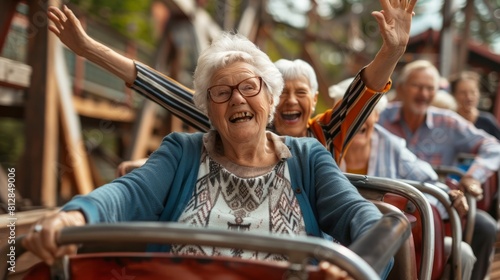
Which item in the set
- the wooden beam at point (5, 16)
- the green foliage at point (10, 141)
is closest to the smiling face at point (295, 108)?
the wooden beam at point (5, 16)

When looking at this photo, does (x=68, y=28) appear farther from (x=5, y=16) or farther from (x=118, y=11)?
(x=118, y=11)

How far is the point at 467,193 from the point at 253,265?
2062 mm

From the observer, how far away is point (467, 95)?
4.72 m

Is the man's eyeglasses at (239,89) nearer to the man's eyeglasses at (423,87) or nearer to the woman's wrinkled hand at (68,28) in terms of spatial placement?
the woman's wrinkled hand at (68,28)

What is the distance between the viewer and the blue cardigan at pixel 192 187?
1.71m

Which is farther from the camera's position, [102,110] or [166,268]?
[102,110]

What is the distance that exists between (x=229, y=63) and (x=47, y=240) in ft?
2.79

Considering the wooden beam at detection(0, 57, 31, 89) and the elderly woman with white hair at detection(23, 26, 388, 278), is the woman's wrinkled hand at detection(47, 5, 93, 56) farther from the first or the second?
the wooden beam at detection(0, 57, 31, 89)

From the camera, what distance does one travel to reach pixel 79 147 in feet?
15.0

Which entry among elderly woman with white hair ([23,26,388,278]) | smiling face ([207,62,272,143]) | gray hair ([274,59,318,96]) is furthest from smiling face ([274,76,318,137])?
smiling face ([207,62,272,143])

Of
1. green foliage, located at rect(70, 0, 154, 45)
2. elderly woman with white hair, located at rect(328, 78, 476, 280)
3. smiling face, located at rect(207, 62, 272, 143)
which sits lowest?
elderly woman with white hair, located at rect(328, 78, 476, 280)

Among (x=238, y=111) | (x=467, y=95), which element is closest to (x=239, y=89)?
(x=238, y=111)

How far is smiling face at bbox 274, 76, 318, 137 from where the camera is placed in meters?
2.76

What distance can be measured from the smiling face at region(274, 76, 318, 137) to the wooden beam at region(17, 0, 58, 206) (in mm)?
1779
